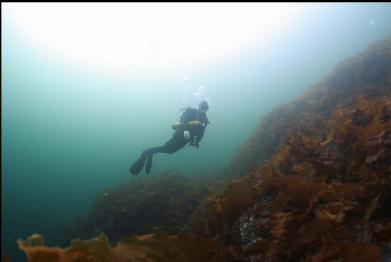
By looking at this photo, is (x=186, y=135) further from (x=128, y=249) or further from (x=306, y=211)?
(x=128, y=249)

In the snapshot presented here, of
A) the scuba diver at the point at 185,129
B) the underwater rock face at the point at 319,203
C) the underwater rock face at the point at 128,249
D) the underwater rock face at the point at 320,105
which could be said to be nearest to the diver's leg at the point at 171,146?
the scuba diver at the point at 185,129

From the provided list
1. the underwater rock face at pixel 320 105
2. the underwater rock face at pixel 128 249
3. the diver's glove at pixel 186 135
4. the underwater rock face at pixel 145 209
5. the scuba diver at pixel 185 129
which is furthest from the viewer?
the diver's glove at pixel 186 135

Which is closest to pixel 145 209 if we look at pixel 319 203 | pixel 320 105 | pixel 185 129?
pixel 185 129

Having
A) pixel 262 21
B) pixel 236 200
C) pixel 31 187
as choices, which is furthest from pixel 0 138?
pixel 236 200

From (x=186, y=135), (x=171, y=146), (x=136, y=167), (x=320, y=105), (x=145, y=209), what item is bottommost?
(x=145, y=209)

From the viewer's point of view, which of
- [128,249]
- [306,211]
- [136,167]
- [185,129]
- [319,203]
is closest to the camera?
[128,249]

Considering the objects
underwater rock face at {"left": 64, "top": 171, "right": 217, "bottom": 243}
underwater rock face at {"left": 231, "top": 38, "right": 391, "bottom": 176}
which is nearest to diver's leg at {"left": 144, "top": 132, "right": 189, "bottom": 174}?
underwater rock face at {"left": 64, "top": 171, "right": 217, "bottom": 243}

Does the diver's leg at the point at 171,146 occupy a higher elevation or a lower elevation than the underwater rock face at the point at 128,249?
lower

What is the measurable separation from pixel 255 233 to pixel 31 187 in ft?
112

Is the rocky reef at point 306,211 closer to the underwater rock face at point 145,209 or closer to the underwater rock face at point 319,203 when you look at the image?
the underwater rock face at point 319,203

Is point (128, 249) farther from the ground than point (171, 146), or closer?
farther from the ground

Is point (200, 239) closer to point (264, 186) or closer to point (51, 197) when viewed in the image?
point (264, 186)

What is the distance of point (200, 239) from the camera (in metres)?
2.41

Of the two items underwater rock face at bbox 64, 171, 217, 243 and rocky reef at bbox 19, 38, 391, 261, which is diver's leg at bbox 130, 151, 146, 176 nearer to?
underwater rock face at bbox 64, 171, 217, 243
